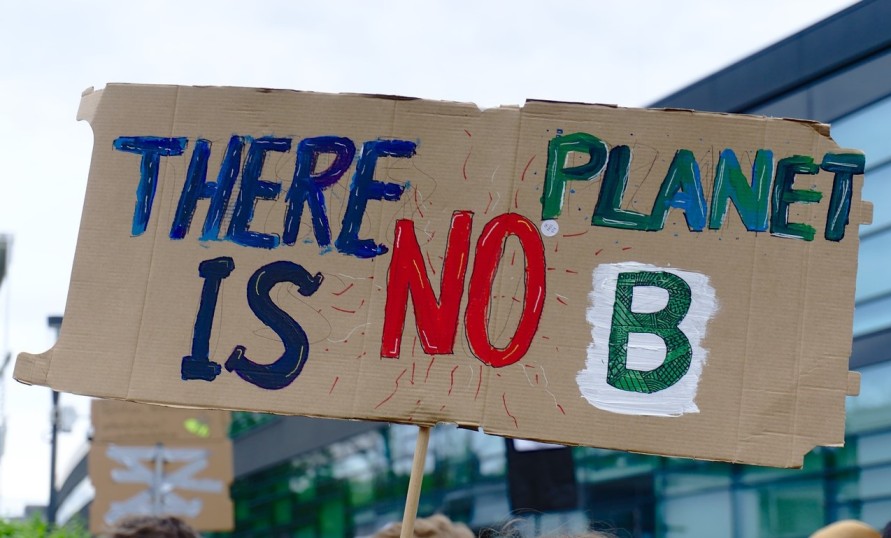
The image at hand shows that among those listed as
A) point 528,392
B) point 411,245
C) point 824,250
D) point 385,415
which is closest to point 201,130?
point 411,245

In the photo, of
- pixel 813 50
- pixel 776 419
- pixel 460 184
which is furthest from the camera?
A: pixel 813 50

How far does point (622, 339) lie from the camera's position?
2811 millimetres

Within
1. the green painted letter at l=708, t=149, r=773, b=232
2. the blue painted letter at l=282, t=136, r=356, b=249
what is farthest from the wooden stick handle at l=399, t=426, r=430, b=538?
the green painted letter at l=708, t=149, r=773, b=232

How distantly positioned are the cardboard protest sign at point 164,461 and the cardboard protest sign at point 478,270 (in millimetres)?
6783

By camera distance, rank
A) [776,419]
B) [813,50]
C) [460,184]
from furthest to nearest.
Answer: [813,50], [460,184], [776,419]

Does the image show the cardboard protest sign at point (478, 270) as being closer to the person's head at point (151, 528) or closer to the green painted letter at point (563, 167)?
the green painted letter at point (563, 167)

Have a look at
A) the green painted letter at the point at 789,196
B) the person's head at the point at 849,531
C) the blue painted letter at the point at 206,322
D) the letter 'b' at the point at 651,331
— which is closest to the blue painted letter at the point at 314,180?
the blue painted letter at the point at 206,322

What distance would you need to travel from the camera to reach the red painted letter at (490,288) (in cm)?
281

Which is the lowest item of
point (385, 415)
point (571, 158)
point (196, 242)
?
point (385, 415)

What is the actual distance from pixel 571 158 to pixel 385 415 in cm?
73

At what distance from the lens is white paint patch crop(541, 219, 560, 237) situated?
2.86m

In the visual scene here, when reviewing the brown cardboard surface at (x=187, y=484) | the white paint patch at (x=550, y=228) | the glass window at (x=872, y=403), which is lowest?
the brown cardboard surface at (x=187, y=484)

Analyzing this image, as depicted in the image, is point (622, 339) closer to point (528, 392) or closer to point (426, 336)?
point (528, 392)

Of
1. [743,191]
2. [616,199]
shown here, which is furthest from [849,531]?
[616,199]
